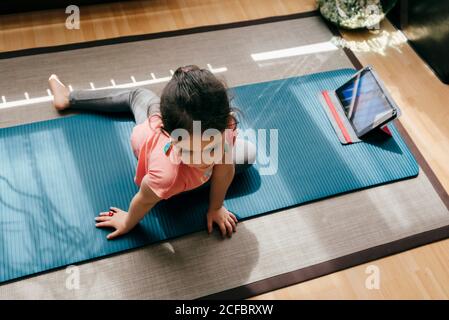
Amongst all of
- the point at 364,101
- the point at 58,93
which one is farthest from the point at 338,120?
the point at 58,93

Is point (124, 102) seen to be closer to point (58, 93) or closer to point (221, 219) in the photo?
point (58, 93)

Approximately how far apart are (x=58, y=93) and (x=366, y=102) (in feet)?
3.53

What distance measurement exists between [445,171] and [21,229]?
1412 millimetres

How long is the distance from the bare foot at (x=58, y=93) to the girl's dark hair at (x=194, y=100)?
728 mm

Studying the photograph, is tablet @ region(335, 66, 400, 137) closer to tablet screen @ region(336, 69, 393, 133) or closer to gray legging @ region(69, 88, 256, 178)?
tablet screen @ region(336, 69, 393, 133)

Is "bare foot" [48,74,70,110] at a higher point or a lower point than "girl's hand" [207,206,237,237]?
higher

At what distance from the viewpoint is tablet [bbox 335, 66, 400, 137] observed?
1.37 metres

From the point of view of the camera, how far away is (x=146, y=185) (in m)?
1.00

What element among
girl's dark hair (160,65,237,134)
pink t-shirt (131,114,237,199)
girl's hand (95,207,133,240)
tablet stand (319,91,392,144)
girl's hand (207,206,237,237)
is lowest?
girl's hand (207,206,237,237)

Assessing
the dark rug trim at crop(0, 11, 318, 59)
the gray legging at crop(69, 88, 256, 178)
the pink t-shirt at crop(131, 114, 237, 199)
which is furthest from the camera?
the dark rug trim at crop(0, 11, 318, 59)

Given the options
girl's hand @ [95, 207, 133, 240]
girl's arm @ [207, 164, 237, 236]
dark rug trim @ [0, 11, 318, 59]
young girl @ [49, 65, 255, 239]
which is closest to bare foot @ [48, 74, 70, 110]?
young girl @ [49, 65, 255, 239]

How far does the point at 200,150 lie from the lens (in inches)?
35.1

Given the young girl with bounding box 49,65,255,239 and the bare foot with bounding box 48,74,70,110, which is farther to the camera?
the bare foot with bounding box 48,74,70,110
